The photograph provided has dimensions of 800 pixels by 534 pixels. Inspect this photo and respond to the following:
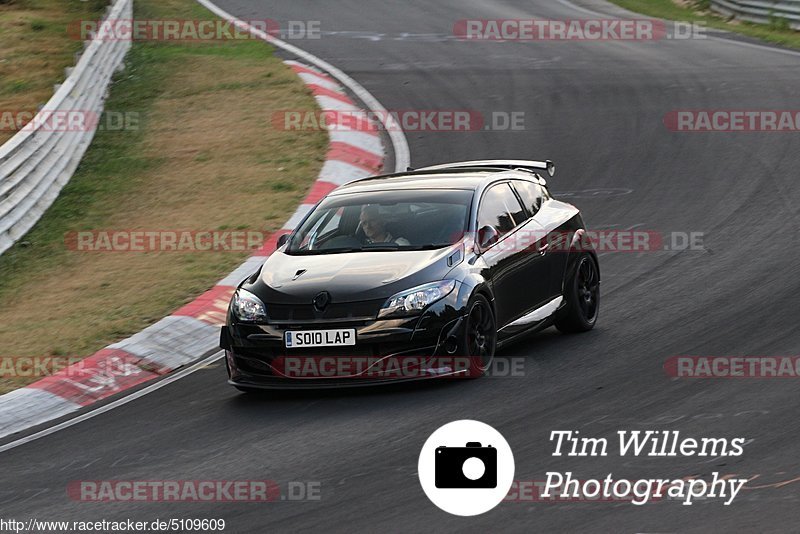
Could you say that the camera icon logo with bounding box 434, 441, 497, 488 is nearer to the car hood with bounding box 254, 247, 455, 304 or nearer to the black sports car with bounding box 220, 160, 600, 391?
the black sports car with bounding box 220, 160, 600, 391

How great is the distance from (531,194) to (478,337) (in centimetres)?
210

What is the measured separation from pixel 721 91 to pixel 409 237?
11.4m

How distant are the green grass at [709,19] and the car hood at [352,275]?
16.6 meters

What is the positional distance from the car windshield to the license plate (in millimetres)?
1016

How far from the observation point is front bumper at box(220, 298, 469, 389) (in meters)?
8.75

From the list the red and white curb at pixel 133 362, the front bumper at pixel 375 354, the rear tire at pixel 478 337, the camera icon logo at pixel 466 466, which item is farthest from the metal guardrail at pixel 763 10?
the camera icon logo at pixel 466 466

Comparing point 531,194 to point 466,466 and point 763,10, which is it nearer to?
point 466,466

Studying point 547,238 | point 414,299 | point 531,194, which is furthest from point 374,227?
point 531,194

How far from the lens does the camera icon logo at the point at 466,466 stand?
6.82m

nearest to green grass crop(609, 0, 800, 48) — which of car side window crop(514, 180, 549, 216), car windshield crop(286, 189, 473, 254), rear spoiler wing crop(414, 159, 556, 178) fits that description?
rear spoiler wing crop(414, 159, 556, 178)

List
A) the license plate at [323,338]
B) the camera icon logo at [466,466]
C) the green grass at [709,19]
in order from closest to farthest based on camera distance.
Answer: the camera icon logo at [466,466], the license plate at [323,338], the green grass at [709,19]

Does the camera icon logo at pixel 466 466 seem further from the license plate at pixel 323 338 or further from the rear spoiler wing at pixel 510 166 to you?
the rear spoiler wing at pixel 510 166

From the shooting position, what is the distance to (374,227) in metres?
9.84

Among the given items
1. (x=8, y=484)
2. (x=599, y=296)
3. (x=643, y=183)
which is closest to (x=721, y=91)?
(x=643, y=183)
